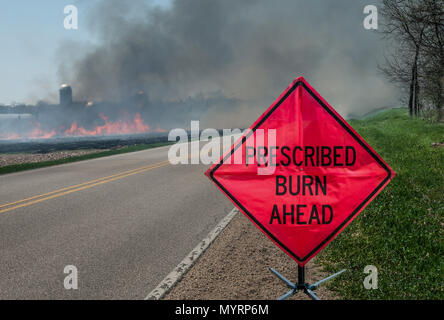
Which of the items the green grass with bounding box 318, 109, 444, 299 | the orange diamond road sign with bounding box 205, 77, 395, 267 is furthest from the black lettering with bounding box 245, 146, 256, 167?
the green grass with bounding box 318, 109, 444, 299

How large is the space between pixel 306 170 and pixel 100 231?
171 inches

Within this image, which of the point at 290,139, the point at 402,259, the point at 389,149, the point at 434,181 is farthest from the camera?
the point at 389,149

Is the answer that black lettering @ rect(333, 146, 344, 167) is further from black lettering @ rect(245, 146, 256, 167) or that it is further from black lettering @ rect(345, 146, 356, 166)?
black lettering @ rect(245, 146, 256, 167)

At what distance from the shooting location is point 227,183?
3.72m

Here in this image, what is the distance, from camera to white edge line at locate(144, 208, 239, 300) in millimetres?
4105

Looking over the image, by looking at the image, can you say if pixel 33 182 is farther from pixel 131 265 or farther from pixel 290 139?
pixel 290 139

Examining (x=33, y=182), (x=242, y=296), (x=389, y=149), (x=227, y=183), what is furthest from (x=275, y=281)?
(x=389, y=149)

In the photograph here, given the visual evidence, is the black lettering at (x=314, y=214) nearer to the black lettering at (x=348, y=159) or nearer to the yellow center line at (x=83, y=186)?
the black lettering at (x=348, y=159)

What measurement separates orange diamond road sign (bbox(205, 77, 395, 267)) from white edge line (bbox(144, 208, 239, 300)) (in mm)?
1376

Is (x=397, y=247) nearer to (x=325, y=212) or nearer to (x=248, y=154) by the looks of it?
(x=325, y=212)

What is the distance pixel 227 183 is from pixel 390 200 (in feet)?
15.4

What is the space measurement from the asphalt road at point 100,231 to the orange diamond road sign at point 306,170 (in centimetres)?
172

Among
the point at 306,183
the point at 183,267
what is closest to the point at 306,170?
the point at 306,183

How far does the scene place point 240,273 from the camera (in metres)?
4.57
